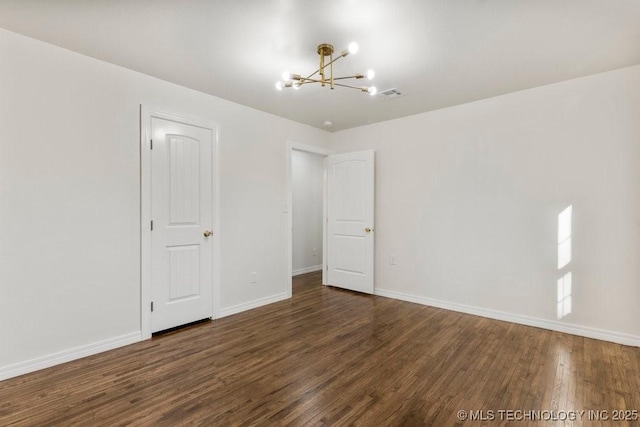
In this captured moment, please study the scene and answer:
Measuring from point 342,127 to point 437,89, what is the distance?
6.05 feet

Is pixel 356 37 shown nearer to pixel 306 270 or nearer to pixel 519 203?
pixel 519 203

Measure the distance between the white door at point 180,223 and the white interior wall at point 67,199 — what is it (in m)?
0.18

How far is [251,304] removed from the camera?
408 cm

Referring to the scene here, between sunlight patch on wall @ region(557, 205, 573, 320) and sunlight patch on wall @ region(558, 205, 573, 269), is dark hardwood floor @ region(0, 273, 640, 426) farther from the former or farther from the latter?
sunlight patch on wall @ region(558, 205, 573, 269)

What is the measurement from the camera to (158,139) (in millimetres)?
3221

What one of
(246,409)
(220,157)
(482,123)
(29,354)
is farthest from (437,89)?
(29,354)

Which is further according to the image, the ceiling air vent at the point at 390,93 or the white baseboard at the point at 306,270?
the white baseboard at the point at 306,270

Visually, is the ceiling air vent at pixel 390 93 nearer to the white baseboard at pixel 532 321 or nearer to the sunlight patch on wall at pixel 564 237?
the sunlight patch on wall at pixel 564 237

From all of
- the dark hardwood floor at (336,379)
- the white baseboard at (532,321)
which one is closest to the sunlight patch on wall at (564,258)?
the white baseboard at (532,321)

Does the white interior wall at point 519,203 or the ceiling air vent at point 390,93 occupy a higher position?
the ceiling air vent at point 390,93

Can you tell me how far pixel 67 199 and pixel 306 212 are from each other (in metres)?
4.26

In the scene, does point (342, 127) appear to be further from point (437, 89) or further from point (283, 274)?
point (283, 274)

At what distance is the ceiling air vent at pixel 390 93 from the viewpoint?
3.50 meters

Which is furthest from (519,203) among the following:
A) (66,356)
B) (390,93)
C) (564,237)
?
(66,356)
